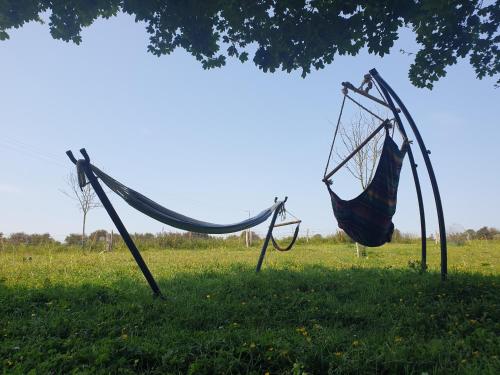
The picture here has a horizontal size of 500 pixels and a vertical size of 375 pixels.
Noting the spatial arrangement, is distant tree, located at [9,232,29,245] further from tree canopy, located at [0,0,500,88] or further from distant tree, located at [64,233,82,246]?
tree canopy, located at [0,0,500,88]

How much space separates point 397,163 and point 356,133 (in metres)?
8.53

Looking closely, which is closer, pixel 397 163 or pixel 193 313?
pixel 193 313

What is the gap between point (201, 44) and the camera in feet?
13.8

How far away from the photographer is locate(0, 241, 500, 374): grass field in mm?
2287

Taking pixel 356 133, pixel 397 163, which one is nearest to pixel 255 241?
pixel 356 133

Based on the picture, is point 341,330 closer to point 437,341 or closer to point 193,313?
point 437,341

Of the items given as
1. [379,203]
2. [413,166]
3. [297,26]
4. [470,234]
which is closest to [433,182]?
[379,203]

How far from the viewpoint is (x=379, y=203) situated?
4.21 m

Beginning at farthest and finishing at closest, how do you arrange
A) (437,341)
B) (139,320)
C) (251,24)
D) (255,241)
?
(255,241) < (251,24) < (139,320) < (437,341)

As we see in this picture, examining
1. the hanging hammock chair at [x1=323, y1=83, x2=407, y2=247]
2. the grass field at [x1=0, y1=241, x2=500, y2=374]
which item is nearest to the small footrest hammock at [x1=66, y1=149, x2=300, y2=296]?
the grass field at [x1=0, y1=241, x2=500, y2=374]

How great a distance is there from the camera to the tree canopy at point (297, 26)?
3654 millimetres

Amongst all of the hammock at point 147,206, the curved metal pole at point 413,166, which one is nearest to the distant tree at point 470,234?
the curved metal pole at point 413,166

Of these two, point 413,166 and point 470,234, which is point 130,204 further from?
point 470,234

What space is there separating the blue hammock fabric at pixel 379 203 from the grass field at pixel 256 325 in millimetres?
678
